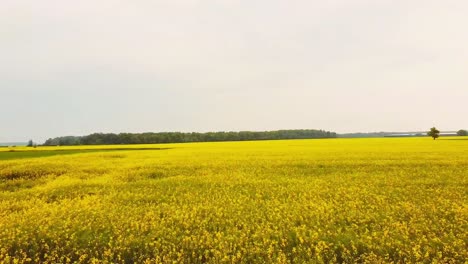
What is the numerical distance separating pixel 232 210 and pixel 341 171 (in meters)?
10.4

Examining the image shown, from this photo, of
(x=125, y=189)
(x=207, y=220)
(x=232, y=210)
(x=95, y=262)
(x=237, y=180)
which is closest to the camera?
(x=95, y=262)

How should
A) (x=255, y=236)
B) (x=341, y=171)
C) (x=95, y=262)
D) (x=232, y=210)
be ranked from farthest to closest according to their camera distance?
1. (x=341, y=171)
2. (x=232, y=210)
3. (x=255, y=236)
4. (x=95, y=262)

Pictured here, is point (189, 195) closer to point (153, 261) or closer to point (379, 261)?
point (153, 261)

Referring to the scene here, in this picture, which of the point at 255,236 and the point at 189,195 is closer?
the point at 255,236

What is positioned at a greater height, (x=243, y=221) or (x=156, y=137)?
(x=156, y=137)

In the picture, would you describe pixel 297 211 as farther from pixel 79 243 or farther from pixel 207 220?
pixel 79 243

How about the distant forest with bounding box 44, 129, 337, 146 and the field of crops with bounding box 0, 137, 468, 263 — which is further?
the distant forest with bounding box 44, 129, 337, 146

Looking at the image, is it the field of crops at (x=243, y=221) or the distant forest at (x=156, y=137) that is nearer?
the field of crops at (x=243, y=221)

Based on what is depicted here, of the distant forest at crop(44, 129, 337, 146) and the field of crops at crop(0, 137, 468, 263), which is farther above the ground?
the distant forest at crop(44, 129, 337, 146)

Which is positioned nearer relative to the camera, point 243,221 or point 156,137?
point 243,221

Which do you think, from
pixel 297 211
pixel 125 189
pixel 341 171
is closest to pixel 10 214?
pixel 125 189

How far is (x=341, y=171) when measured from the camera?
60.6 ft

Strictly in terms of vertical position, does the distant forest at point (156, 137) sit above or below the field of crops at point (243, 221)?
above

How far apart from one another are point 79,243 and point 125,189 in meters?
6.31
